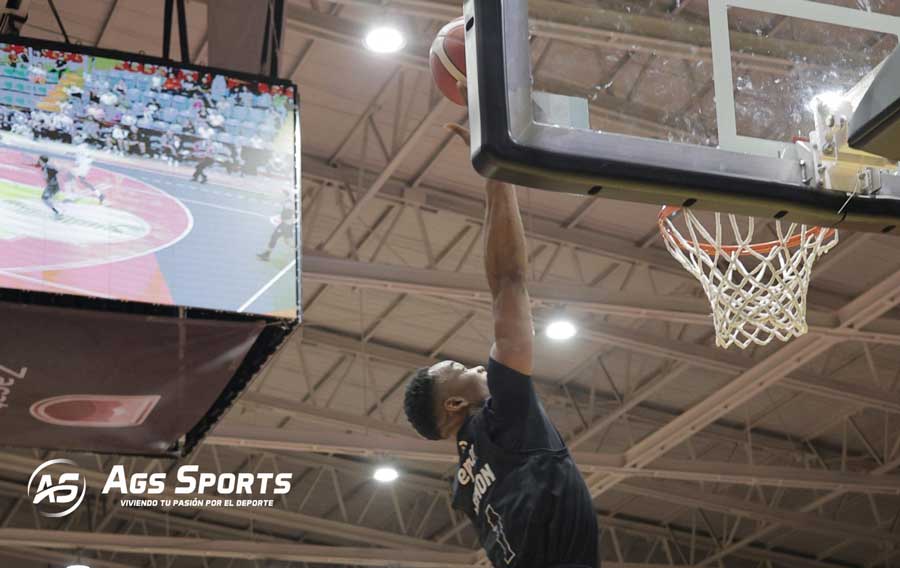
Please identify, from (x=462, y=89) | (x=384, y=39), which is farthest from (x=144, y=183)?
(x=384, y=39)

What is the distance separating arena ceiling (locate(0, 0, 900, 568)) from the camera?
11.7 meters

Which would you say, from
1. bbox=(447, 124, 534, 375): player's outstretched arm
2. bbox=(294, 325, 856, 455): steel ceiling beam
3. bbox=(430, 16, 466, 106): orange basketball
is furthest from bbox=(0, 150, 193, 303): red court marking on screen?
bbox=(294, 325, 856, 455): steel ceiling beam

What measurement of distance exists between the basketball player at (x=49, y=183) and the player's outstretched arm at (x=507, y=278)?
7.68ft

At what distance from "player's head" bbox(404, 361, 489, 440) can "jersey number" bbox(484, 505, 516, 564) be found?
29 centimetres

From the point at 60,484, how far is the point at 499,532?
16.1m

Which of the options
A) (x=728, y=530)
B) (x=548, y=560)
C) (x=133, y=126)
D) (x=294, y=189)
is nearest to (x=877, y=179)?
(x=548, y=560)

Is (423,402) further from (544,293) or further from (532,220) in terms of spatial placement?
(532,220)

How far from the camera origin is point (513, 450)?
3238mm

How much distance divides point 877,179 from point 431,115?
796 cm

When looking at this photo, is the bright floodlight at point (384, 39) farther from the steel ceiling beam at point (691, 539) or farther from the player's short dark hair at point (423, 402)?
the steel ceiling beam at point (691, 539)

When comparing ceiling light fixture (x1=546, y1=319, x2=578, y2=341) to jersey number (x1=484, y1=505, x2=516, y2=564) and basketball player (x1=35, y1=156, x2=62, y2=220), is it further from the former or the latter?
jersey number (x1=484, y1=505, x2=516, y2=564)

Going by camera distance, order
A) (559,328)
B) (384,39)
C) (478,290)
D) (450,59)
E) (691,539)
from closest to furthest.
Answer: (450,59) → (384,39) → (478,290) → (559,328) → (691,539)

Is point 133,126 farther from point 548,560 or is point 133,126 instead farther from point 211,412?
point 548,560

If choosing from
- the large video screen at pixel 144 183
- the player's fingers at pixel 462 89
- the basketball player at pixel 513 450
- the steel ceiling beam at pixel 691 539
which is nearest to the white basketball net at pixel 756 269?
the player's fingers at pixel 462 89
